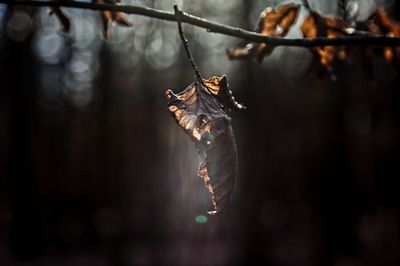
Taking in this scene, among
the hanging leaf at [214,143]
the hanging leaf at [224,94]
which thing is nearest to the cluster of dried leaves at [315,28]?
the hanging leaf at [224,94]

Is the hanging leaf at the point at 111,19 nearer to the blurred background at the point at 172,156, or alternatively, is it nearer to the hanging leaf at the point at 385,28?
the hanging leaf at the point at 385,28

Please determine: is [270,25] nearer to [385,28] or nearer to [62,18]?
[385,28]

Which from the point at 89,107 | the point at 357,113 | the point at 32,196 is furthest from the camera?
the point at 89,107

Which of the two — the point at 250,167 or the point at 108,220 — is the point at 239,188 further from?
the point at 108,220

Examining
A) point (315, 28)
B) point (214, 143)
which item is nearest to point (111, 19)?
point (315, 28)

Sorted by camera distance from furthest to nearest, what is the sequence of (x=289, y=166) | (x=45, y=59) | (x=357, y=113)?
(x=289, y=166) → (x=45, y=59) → (x=357, y=113)

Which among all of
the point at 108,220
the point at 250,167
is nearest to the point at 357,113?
the point at 250,167
